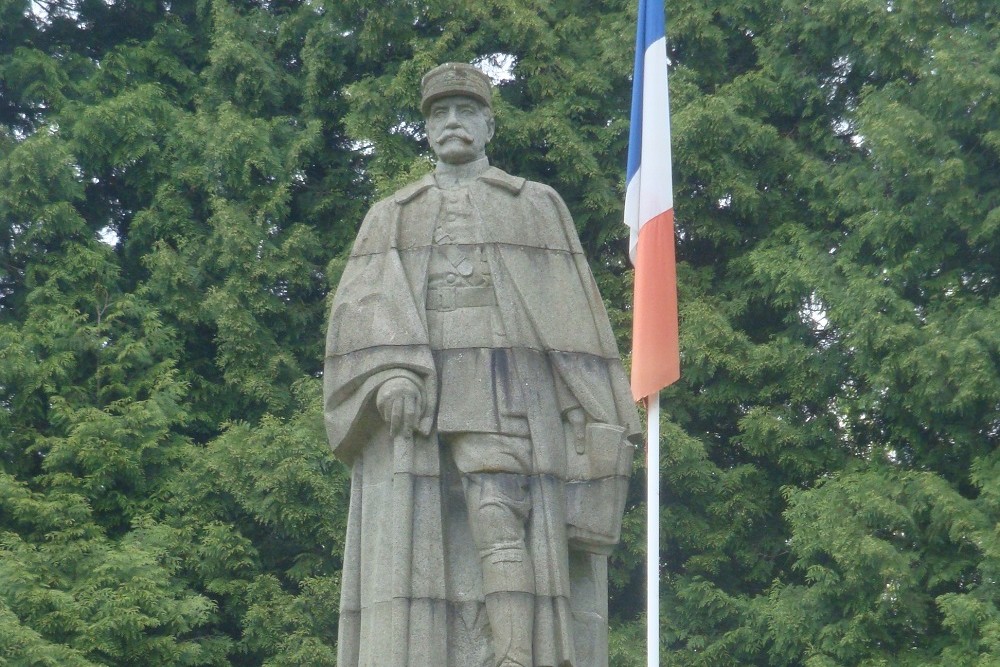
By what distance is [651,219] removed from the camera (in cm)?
1542

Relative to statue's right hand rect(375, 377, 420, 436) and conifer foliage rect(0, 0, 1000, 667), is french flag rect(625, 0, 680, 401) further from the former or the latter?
conifer foliage rect(0, 0, 1000, 667)

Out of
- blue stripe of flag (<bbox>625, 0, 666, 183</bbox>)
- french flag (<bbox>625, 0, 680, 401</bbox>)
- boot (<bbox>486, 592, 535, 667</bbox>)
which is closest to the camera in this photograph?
boot (<bbox>486, 592, 535, 667</bbox>)

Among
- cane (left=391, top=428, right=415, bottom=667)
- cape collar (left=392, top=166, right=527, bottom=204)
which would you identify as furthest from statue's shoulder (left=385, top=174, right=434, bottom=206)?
cane (left=391, top=428, right=415, bottom=667)

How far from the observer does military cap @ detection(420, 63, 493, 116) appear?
1277 cm

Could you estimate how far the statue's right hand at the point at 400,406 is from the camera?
1220cm

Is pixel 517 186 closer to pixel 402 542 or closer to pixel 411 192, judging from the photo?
pixel 411 192

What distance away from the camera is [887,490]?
18922 millimetres

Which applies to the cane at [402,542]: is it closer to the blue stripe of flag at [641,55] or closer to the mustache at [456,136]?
the mustache at [456,136]

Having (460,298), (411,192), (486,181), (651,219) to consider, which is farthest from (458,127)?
(651,219)

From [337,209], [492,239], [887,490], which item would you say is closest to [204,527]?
[337,209]

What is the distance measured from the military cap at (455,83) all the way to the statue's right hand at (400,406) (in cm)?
170

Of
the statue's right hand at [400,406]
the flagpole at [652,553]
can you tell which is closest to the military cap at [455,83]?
the statue's right hand at [400,406]

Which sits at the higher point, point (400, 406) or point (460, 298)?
point (460, 298)

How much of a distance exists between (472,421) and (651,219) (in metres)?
3.64
